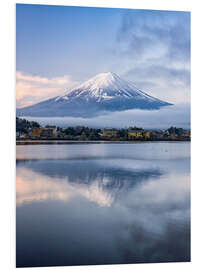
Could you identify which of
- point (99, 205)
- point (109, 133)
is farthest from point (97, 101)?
point (99, 205)

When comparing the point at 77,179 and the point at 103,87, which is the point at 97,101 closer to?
the point at 103,87

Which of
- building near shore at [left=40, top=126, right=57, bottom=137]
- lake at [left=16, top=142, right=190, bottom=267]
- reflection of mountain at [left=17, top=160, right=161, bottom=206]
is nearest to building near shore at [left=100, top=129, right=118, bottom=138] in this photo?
lake at [left=16, top=142, right=190, bottom=267]

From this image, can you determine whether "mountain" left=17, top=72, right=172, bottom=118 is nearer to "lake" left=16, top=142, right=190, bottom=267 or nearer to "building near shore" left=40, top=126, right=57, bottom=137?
"building near shore" left=40, top=126, right=57, bottom=137

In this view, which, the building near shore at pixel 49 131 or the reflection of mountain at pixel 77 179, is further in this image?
the building near shore at pixel 49 131

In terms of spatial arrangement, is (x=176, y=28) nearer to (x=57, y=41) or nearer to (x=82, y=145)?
(x=57, y=41)

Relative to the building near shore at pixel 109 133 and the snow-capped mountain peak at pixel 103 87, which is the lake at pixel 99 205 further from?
the snow-capped mountain peak at pixel 103 87

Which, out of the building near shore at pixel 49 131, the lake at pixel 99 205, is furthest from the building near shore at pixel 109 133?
the building near shore at pixel 49 131
